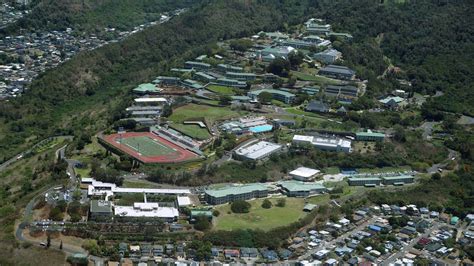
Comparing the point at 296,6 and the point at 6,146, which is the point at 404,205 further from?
the point at 296,6

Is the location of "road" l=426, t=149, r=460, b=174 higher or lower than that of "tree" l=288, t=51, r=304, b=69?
lower

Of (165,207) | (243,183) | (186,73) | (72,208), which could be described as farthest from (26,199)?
(186,73)

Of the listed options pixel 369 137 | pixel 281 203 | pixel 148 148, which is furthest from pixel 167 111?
pixel 281 203

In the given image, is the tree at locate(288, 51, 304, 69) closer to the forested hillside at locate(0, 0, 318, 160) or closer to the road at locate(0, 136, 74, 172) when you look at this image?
the forested hillside at locate(0, 0, 318, 160)

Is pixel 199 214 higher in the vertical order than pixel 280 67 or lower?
lower

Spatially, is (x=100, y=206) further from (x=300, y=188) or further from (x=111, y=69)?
(x=111, y=69)

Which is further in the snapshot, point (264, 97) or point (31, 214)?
point (264, 97)

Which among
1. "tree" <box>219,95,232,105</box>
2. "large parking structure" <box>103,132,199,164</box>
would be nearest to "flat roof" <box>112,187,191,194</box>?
"large parking structure" <box>103,132,199,164</box>
